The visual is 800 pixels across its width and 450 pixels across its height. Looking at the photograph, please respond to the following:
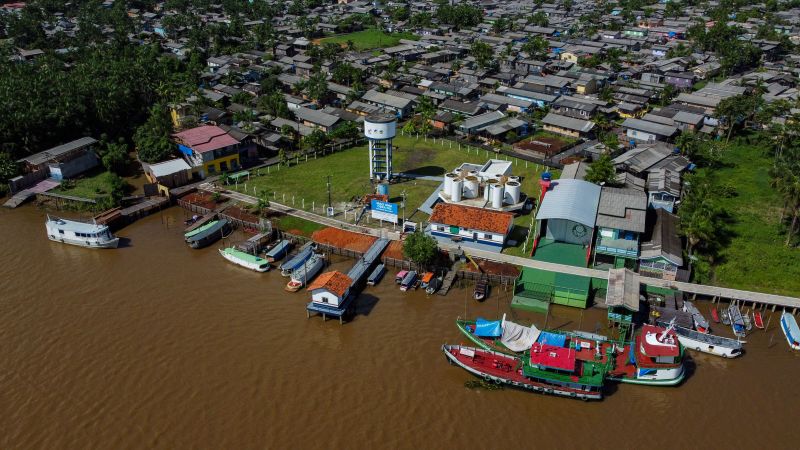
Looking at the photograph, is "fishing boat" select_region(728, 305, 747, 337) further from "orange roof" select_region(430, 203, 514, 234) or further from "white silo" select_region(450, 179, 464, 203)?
"white silo" select_region(450, 179, 464, 203)

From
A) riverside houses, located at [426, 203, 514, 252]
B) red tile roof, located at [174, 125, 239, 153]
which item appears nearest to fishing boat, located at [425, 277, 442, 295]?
riverside houses, located at [426, 203, 514, 252]

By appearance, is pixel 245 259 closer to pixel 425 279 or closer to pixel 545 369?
pixel 425 279

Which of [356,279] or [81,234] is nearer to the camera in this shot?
[356,279]

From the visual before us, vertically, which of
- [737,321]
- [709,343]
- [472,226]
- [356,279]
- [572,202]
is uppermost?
[572,202]

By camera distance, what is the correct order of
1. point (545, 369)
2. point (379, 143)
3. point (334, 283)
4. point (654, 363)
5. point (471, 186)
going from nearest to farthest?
point (545, 369) < point (654, 363) < point (334, 283) < point (471, 186) < point (379, 143)

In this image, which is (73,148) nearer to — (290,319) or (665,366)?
(290,319)

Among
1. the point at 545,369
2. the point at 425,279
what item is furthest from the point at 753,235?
the point at 425,279
